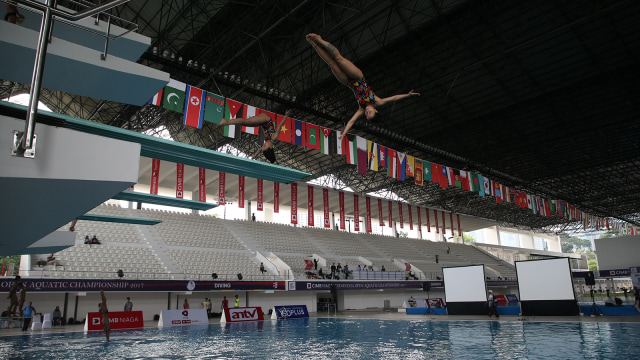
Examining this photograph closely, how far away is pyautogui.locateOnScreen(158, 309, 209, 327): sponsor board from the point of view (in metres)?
19.1

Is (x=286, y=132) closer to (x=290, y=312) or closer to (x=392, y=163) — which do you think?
(x=392, y=163)

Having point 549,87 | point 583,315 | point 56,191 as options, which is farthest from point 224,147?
point 56,191

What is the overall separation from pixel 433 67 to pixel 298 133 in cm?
842

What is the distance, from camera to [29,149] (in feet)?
8.64

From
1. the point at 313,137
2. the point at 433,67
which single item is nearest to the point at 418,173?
the point at 433,67

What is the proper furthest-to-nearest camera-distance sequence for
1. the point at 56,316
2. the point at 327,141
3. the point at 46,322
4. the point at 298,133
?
the point at 327,141 → the point at 56,316 → the point at 298,133 → the point at 46,322

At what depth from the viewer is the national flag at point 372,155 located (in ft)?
72.3

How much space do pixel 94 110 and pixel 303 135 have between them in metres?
14.1

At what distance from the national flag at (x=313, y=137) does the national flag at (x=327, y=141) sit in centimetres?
22

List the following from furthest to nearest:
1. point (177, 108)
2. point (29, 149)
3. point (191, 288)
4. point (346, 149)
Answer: point (191, 288) → point (346, 149) → point (177, 108) → point (29, 149)

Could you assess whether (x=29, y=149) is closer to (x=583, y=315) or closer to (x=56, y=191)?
(x=56, y=191)

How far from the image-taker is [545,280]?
1861 centimetres

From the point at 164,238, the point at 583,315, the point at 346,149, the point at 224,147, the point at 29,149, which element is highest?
the point at 224,147

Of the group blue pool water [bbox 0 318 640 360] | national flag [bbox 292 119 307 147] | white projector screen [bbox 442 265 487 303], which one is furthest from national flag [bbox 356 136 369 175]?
blue pool water [bbox 0 318 640 360]
